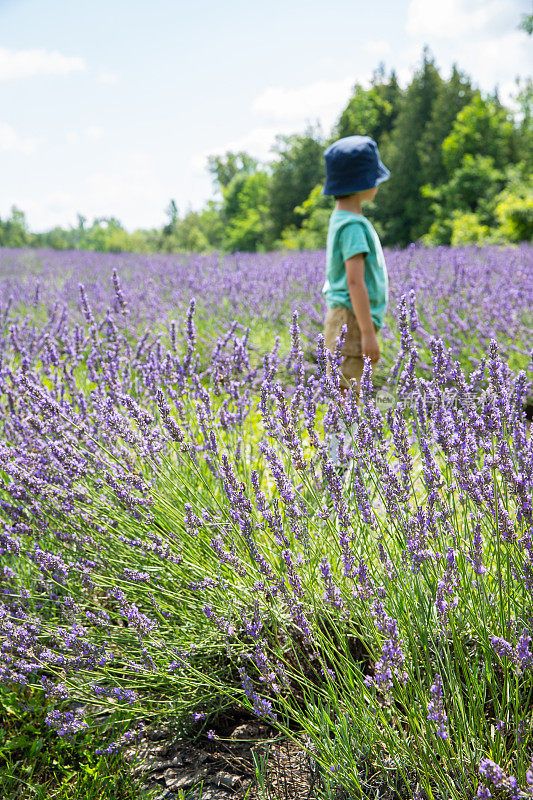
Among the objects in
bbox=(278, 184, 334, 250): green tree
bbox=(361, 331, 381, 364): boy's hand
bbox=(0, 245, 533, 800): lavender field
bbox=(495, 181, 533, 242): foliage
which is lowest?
bbox=(0, 245, 533, 800): lavender field

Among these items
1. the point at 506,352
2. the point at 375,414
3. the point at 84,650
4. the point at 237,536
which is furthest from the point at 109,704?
the point at 506,352

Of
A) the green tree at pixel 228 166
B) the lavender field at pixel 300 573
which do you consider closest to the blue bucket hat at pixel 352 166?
the lavender field at pixel 300 573

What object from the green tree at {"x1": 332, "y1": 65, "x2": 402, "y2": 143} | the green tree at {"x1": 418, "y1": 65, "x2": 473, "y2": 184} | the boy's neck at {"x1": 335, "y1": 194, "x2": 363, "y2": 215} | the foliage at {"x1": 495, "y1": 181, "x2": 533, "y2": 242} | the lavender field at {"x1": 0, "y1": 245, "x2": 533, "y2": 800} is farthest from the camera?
the green tree at {"x1": 332, "y1": 65, "x2": 402, "y2": 143}

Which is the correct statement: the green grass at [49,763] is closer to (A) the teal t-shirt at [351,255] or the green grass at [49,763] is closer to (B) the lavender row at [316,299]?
(A) the teal t-shirt at [351,255]

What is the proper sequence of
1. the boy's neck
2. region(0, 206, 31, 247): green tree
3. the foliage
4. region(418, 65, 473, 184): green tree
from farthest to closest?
region(0, 206, 31, 247): green tree, region(418, 65, 473, 184): green tree, the foliage, the boy's neck

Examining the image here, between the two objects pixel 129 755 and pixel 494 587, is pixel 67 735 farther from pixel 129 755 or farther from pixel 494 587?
pixel 494 587

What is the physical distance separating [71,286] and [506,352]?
6120 mm

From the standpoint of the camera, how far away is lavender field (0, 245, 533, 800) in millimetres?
1346

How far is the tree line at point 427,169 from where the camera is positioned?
15.6 metres

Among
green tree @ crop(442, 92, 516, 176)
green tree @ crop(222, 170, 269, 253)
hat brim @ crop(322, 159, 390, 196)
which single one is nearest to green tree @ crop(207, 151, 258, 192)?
green tree @ crop(222, 170, 269, 253)

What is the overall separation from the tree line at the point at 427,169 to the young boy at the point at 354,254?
1079 cm

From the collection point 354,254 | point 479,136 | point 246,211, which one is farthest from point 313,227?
point 354,254

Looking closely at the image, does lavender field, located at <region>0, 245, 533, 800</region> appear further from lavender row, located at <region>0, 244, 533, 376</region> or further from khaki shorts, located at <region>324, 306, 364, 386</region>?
lavender row, located at <region>0, 244, 533, 376</region>

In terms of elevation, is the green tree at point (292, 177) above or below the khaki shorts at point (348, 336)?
above
